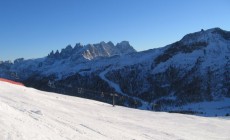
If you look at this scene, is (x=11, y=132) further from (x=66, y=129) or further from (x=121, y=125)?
(x=121, y=125)

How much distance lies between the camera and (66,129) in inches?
656

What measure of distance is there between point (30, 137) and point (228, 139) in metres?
14.8

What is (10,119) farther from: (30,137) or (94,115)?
(94,115)

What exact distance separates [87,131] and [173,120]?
13.6 m

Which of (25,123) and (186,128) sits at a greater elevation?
(25,123)

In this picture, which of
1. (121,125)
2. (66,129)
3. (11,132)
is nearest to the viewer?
(11,132)

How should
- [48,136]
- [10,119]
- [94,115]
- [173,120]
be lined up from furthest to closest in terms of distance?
1. [173,120]
2. [94,115]
3. [10,119]
4. [48,136]

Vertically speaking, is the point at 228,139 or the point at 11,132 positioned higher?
the point at 11,132

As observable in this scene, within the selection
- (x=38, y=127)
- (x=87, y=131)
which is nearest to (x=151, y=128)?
(x=87, y=131)

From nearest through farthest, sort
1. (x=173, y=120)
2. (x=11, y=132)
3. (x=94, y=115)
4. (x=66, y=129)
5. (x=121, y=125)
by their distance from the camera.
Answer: (x=11, y=132), (x=66, y=129), (x=121, y=125), (x=94, y=115), (x=173, y=120)

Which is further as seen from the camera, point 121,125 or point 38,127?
point 121,125

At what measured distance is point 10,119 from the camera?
1509 cm

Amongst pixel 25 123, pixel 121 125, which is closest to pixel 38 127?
pixel 25 123

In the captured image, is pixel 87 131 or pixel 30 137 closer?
pixel 30 137
